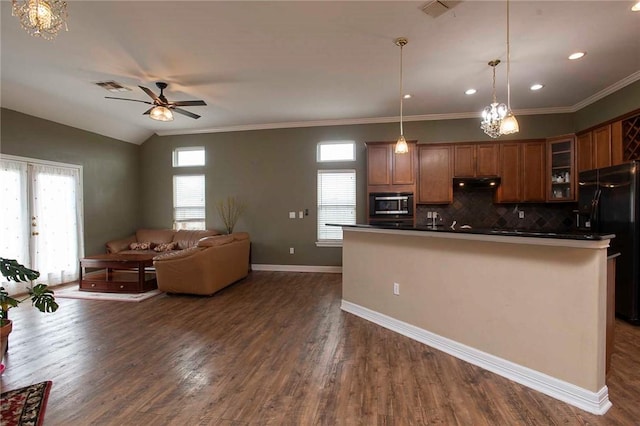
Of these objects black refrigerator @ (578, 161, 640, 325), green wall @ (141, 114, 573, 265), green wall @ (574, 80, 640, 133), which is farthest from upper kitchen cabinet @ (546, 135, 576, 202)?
green wall @ (141, 114, 573, 265)

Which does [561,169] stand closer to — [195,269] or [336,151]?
[336,151]

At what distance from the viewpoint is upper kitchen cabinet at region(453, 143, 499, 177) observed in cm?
516

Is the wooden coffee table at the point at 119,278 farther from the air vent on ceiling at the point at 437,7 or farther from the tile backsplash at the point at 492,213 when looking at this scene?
the air vent on ceiling at the point at 437,7

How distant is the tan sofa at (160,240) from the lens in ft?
19.5

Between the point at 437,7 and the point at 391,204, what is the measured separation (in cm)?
322

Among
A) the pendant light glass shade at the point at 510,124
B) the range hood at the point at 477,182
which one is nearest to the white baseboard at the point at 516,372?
the pendant light glass shade at the point at 510,124

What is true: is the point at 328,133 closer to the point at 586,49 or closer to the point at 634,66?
the point at 586,49

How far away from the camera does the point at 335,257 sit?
6062 mm

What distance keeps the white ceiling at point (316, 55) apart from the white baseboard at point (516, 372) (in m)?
2.98

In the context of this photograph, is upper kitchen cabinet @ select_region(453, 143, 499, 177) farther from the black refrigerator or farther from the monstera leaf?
the monstera leaf

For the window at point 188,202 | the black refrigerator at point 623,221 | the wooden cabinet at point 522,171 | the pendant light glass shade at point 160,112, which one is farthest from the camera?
the window at point 188,202

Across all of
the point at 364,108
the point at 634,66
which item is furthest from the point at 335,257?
the point at 634,66

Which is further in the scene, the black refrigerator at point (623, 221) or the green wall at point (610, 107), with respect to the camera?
the green wall at point (610, 107)

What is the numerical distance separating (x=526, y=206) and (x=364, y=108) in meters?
3.40
